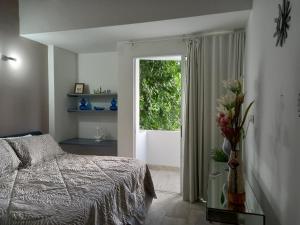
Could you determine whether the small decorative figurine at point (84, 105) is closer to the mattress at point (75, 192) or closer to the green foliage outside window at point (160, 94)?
the green foliage outside window at point (160, 94)

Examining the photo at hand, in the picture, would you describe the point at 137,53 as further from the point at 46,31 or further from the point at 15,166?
the point at 15,166

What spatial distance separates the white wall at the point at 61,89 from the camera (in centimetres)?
388

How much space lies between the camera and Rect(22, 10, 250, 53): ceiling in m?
2.73

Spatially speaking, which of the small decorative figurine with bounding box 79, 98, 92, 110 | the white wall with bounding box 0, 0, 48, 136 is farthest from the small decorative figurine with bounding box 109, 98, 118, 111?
the white wall with bounding box 0, 0, 48, 136

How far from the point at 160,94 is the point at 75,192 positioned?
3.41m

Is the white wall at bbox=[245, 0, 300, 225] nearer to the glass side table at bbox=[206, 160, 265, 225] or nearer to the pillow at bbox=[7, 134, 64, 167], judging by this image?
the glass side table at bbox=[206, 160, 265, 225]

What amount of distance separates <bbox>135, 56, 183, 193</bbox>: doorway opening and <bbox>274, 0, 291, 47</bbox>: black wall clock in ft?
11.1

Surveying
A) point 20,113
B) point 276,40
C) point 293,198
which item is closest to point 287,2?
point 276,40

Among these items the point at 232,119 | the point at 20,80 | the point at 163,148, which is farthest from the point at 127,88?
the point at 232,119

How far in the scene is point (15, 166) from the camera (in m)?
2.51

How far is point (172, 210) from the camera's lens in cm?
301

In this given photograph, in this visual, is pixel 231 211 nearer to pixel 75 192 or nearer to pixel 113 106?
pixel 75 192

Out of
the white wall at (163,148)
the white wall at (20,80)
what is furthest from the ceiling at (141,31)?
the white wall at (163,148)

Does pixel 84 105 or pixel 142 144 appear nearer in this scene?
pixel 84 105
